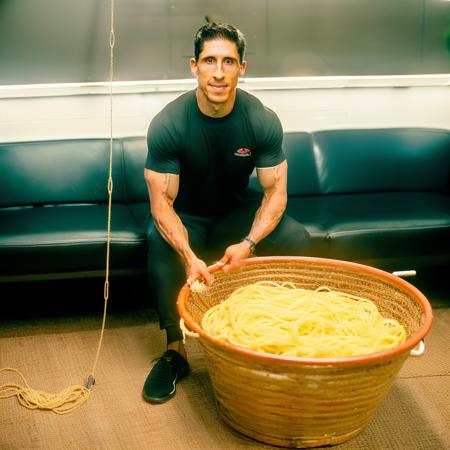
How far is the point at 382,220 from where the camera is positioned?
2461 millimetres

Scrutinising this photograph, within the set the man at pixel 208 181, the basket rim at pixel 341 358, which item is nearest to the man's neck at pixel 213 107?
the man at pixel 208 181

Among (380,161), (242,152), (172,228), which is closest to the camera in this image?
(172,228)

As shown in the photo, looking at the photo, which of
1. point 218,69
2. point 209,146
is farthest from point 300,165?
point 218,69

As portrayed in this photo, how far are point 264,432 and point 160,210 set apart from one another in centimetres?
89

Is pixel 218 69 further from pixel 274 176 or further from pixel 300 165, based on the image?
pixel 300 165

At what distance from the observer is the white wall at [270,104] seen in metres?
2.99

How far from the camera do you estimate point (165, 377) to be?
1.97m

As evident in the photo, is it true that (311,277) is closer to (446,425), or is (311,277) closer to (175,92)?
(446,425)

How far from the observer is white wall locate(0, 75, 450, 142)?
9.80 feet

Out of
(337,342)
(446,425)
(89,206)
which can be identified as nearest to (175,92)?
(89,206)

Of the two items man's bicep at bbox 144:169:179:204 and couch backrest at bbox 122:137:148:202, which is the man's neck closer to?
man's bicep at bbox 144:169:179:204

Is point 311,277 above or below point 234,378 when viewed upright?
above

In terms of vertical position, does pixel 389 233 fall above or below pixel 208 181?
below

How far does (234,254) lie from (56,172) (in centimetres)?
129
